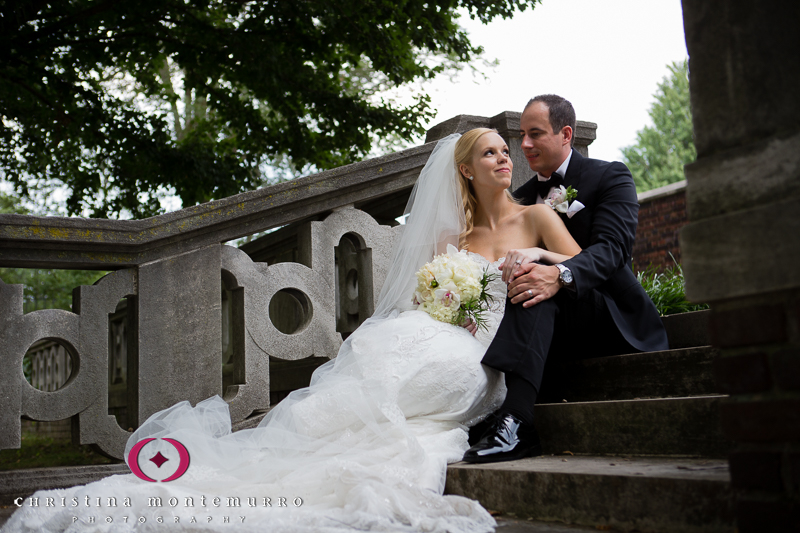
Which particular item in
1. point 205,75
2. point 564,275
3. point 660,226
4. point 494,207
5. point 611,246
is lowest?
point 564,275

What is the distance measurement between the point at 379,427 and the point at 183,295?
59.7 inches

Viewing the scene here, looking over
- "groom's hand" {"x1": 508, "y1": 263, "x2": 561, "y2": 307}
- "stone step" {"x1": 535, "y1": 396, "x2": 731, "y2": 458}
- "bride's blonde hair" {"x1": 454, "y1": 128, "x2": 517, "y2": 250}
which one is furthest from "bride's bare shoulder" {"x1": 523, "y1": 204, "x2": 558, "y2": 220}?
"stone step" {"x1": 535, "y1": 396, "x2": 731, "y2": 458}

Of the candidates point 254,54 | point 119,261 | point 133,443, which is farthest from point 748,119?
point 254,54

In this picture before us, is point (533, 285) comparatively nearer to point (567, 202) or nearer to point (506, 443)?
point (506, 443)

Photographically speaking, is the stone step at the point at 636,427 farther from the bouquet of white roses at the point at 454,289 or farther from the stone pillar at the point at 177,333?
the stone pillar at the point at 177,333

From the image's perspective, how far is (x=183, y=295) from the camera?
3926 millimetres

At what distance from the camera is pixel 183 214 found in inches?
155

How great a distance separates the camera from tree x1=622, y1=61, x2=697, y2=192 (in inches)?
1524

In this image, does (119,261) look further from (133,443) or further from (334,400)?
(334,400)

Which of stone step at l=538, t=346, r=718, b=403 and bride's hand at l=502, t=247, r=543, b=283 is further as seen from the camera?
bride's hand at l=502, t=247, r=543, b=283

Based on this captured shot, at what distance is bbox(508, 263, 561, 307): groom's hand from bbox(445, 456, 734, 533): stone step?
77cm

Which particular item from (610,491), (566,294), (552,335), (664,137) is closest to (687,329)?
(566,294)

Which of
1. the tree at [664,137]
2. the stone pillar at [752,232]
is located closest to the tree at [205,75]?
the stone pillar at [752,232]

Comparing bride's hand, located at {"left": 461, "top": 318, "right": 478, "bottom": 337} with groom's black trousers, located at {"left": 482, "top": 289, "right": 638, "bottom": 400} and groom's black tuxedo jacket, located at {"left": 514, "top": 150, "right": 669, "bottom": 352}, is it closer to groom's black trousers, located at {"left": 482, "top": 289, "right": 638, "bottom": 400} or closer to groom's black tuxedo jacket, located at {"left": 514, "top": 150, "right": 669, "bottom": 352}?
groom's black trousers, located at {"left": 482, "top": 289, "right": 638, "bottom": 400}
